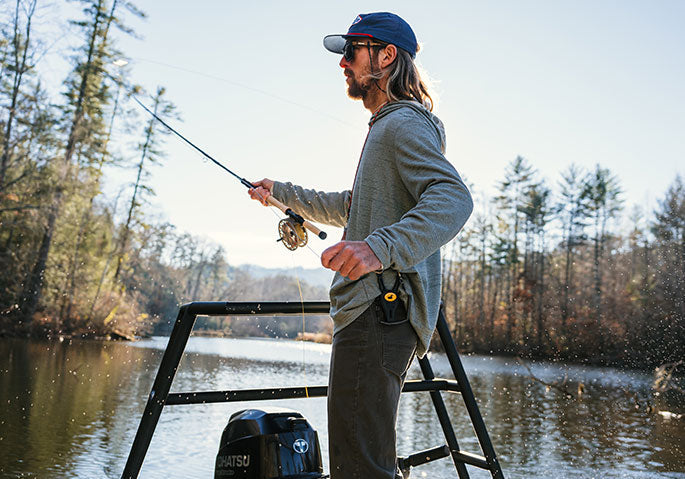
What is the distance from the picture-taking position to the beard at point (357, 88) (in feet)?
6.15

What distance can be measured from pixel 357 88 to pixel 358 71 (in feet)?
0.17

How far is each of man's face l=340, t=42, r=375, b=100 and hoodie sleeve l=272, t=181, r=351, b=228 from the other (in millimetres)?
527

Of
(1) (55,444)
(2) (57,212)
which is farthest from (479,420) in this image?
(2) (57,212)

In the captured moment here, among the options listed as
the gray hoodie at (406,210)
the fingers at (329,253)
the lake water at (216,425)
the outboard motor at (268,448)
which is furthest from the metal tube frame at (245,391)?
the lake water at (216,425)

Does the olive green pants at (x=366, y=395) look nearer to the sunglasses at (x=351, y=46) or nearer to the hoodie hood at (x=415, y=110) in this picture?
the hoodie hood at (x=415, y=110)

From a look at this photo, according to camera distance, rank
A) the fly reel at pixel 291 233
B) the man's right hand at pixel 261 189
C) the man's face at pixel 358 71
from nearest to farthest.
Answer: the man's face at pixel 358 71 < the fly reel at pixel 291 233 < the man's right hand at pixel 261 189

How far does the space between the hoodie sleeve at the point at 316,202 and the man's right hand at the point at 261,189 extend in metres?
0.03

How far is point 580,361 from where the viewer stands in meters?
29.8

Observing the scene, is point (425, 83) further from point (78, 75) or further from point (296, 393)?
point (78, 75)

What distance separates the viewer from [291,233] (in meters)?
2.17

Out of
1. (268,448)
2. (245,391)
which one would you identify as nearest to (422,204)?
(245,391)

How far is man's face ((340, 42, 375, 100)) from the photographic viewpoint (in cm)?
185

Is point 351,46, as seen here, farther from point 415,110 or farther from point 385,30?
point 415,110

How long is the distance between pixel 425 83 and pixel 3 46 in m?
21.9
